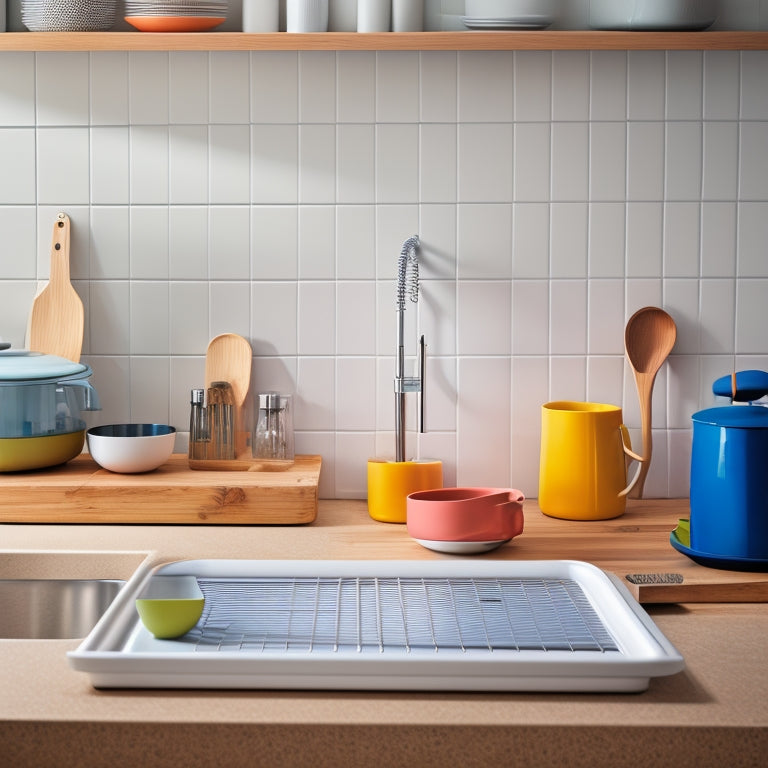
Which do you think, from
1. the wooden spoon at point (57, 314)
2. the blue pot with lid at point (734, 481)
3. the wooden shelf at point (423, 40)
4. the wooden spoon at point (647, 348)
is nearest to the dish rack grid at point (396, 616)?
the blue pot with lid at point (734, 481)

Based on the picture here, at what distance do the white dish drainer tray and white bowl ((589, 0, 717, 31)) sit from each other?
0.92 meters

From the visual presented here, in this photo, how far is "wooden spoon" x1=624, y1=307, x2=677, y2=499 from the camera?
1712 mm

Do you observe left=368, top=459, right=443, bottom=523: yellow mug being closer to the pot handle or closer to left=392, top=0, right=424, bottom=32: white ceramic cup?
the pot handle

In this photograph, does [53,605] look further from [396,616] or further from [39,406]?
[396,616]

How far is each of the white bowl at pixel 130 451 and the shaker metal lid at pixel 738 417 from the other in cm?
86

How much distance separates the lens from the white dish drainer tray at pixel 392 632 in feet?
3.04

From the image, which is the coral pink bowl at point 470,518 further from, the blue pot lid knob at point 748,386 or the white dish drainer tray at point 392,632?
the blue pot lid knob at point 748,386

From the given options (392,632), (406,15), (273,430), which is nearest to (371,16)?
(406,15)

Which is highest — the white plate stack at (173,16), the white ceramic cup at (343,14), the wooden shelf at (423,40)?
the white ceramic cup at (343,14)

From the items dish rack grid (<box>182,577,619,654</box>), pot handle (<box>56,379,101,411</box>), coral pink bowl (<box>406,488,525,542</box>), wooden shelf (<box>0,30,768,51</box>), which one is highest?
wooden shelf (<box>0,30,768,51</box>)

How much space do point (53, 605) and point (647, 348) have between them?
110cm

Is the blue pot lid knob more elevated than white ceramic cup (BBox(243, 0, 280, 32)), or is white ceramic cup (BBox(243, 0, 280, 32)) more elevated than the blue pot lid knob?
white ceramic cup (BBox(243, 0, 280, 32))

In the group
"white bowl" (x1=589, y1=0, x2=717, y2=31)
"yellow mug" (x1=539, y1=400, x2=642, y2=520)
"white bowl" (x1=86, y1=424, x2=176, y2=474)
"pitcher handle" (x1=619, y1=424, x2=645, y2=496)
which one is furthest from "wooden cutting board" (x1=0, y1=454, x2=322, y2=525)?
"white bowl" (x1=589, y1=0, x2=717, y2=31)

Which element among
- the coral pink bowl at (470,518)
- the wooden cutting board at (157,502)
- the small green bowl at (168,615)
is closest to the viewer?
the small green bowl at (168,615)
